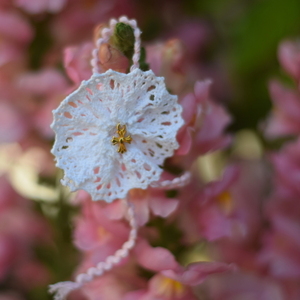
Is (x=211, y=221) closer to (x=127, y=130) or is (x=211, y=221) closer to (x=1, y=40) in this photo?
(x=127, y=130)

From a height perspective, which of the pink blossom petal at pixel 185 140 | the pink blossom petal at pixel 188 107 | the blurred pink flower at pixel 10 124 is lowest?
the pink blossom petal at pixel 185 140

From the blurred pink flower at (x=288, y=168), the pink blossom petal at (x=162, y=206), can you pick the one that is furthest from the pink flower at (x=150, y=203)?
the blurred pink flower at (x=288, y=168)

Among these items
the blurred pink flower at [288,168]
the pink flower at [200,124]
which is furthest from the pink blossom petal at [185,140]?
the blurred pink flower at [288,168]

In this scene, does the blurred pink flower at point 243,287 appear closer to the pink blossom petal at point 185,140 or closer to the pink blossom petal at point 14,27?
the pink blossom petal at point 185,140

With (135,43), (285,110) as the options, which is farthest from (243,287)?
(135,43)

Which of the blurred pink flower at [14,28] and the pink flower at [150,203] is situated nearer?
the pink flower at [150,203]

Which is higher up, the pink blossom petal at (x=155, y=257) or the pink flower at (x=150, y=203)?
the pink flower at (x=150, y=203)

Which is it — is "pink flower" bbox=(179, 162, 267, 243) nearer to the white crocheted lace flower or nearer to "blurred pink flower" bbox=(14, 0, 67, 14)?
the white crocheted lace flower

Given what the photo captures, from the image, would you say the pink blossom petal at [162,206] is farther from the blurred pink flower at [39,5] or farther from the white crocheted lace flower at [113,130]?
the blurred pink flower at [39,5]
